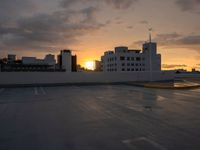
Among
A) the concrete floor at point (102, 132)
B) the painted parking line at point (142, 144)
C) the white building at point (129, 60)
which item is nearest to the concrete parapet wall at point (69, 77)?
the concrete floor at point (102, 132)

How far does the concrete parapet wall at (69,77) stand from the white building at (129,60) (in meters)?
76.1

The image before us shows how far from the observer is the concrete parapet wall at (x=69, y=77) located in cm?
2848

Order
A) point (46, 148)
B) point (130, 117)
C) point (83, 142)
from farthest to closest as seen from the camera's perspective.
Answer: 1. point (130, 117)
2. point (83, 142)
3. point (46, 148)

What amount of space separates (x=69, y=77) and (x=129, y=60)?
292 ft

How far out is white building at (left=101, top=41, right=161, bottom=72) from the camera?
115 meters

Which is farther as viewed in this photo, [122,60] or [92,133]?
[122,60]

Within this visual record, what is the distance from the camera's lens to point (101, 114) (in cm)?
882

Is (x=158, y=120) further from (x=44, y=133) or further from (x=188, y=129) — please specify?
(x=44, y=133)

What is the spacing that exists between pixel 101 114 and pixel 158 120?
247cm

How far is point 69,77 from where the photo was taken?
31.6 metres

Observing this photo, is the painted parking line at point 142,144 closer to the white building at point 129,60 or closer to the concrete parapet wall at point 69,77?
the concrete parapet wall at point 69,77

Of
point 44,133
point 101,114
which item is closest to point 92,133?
point 44,133

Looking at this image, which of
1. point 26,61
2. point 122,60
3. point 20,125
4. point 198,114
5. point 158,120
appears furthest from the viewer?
point 122,60

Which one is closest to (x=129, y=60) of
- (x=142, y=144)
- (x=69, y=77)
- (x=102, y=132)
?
(x=69, y=77)
